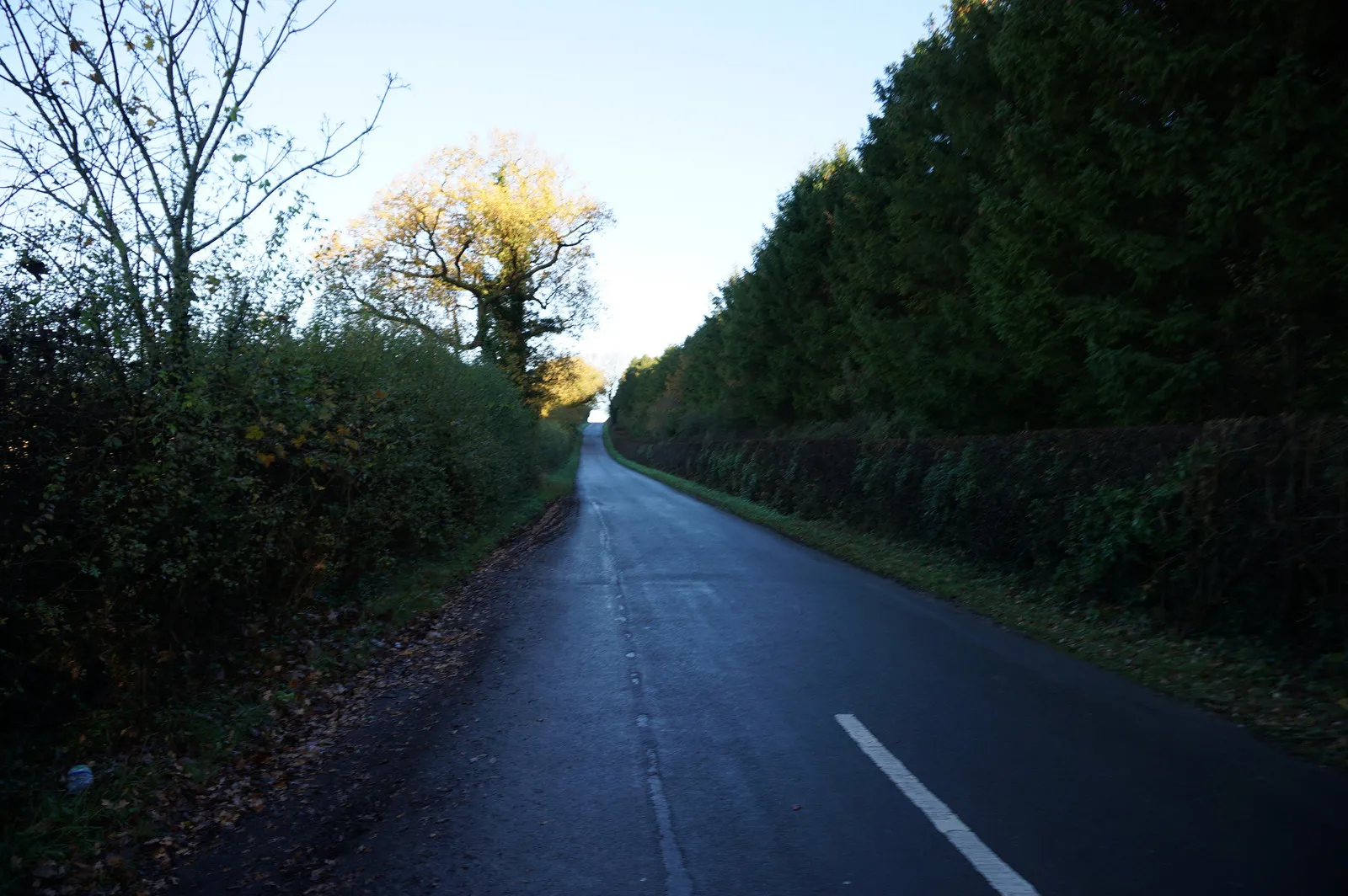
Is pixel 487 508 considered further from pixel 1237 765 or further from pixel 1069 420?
pixel 1237 765

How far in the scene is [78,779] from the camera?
5184 mm

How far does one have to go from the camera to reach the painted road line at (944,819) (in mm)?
3982

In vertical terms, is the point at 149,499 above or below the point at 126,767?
above

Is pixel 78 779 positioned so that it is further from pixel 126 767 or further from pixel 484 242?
pixel 484 242

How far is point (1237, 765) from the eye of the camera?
5418 mm

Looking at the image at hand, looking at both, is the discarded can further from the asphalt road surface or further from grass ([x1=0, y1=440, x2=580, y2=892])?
the asphalt road surface

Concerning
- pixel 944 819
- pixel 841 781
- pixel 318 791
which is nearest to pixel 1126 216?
pixel 841 781

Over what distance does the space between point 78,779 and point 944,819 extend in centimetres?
473

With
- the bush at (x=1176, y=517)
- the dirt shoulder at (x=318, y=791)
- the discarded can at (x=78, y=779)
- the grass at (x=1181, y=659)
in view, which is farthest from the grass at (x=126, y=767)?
the bush at (x=1176, y=517)

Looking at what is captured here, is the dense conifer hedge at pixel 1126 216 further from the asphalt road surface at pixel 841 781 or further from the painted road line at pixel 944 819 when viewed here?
the painted road line at pixel 944 819

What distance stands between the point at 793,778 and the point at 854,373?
90.3 feet

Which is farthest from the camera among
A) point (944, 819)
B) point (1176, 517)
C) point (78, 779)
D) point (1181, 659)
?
point (1176, 517)

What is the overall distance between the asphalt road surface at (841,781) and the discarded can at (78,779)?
71.0 inches

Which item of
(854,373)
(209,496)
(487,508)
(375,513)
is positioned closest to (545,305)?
(854,373)
